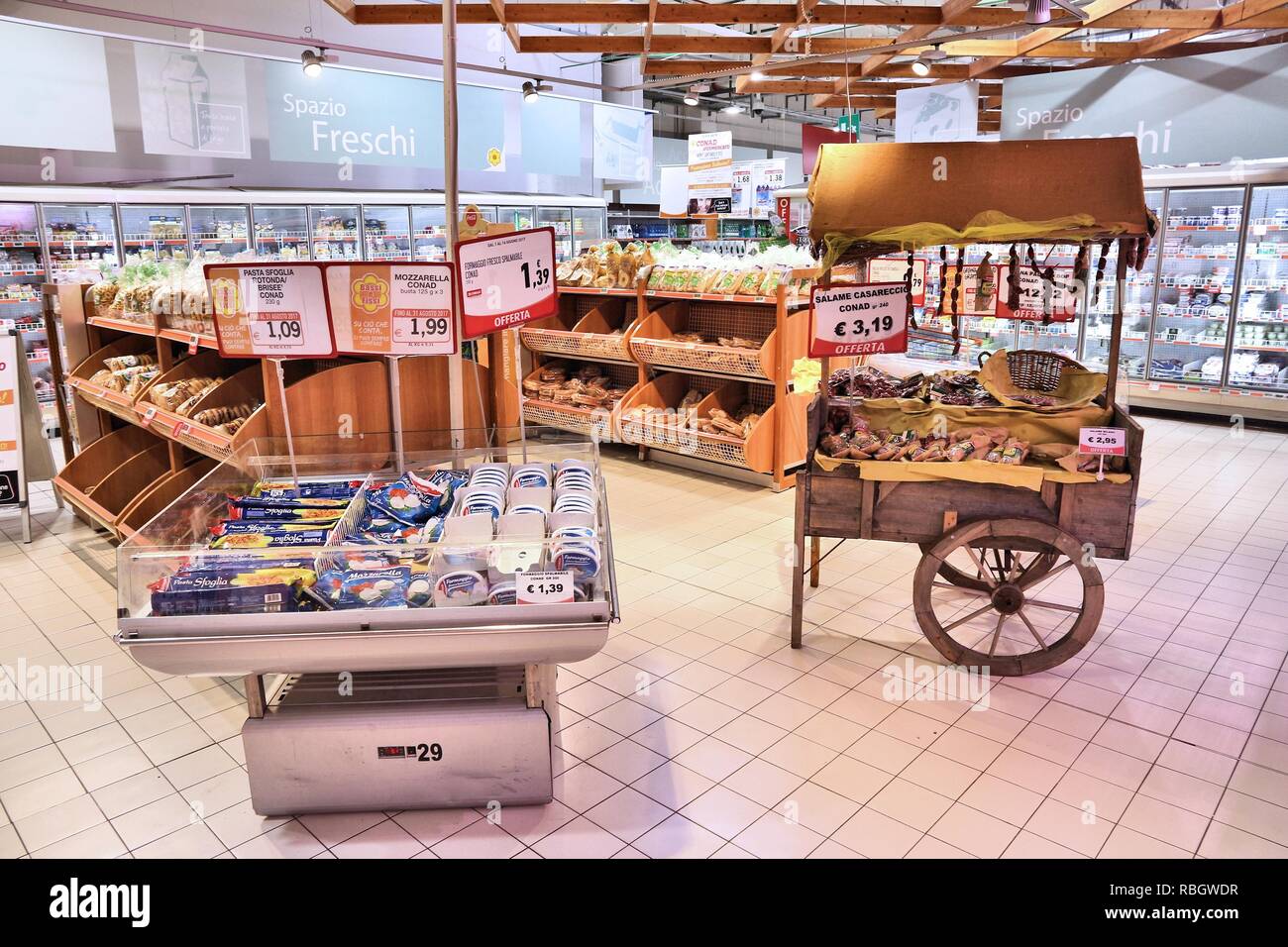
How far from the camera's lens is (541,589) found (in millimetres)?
2758

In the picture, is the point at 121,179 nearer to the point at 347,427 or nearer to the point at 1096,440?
the point at 347,427

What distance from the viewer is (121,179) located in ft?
29.2

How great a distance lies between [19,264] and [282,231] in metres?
2.58

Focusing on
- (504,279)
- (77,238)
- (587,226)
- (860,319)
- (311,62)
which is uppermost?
(311,62)

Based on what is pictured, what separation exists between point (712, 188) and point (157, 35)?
601 centimetres

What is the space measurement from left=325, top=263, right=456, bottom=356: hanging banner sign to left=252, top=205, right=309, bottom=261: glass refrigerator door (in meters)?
6.99

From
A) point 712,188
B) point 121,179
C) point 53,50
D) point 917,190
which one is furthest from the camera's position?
point 712,188

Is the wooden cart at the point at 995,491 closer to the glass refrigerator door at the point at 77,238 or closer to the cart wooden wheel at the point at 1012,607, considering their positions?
the cart wooden wheel at the point at 1012,607

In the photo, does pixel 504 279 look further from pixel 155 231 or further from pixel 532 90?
pixel 532 90

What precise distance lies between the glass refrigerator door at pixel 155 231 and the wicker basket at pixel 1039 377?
26.0ft

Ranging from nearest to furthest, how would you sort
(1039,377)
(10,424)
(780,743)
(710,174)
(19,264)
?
(780,743)
(1039,377)
(10,424)
(19,264)
(710,174)

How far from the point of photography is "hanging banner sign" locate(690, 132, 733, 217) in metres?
10.1

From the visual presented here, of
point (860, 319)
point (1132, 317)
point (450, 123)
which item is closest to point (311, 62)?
point (450, 123)
